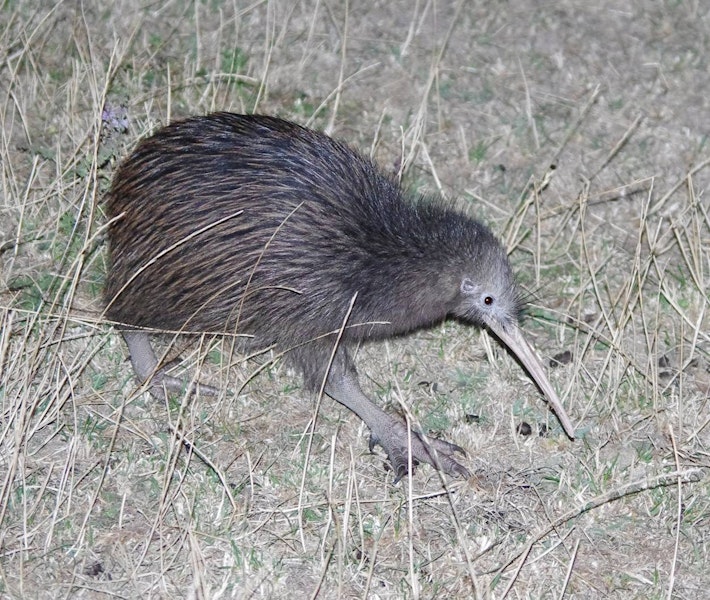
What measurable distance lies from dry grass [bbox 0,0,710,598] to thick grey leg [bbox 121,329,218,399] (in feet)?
0.26

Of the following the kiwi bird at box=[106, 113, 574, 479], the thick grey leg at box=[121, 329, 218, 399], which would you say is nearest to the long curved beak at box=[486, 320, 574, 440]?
the kiwi bird at box=[106, 113, 574, 479]

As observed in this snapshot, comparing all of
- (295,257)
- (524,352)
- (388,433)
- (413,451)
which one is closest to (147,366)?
(295,257)

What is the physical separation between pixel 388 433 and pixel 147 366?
3.59 ft

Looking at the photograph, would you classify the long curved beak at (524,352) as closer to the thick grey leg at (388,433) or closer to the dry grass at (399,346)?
the dry grass at (399,346)

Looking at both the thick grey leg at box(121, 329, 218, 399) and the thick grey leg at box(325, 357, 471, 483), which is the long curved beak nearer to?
the thick grey leg at box(325, 357, 471, 483)

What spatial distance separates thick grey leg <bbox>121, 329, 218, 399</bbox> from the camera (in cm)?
485

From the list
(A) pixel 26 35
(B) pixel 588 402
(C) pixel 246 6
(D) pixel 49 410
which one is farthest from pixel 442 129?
(D) pixel 49 410

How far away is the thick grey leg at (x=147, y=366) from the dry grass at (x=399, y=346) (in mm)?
78

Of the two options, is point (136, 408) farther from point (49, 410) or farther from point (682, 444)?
point (682, 444)

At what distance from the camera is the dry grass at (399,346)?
A: 13.9 ft

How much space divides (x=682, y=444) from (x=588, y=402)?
437 mm

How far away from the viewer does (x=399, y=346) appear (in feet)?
17.2

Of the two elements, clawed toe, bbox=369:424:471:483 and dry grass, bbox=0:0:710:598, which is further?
clawed toe, bbox=369:424:471:483

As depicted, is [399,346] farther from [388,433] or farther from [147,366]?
[147,366]
